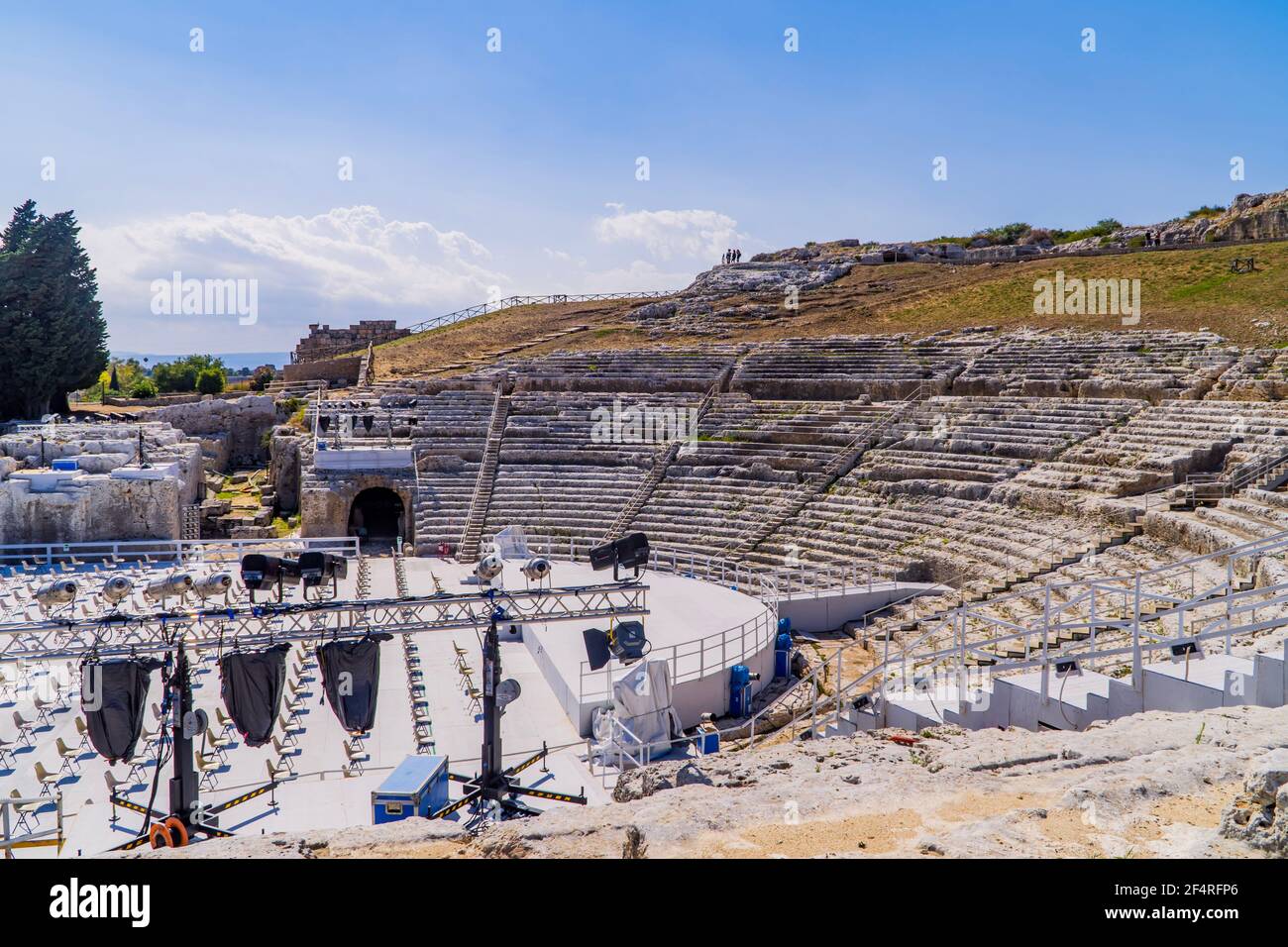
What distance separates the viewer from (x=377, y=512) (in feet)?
109

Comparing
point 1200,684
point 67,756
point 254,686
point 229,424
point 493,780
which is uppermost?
point 229,424

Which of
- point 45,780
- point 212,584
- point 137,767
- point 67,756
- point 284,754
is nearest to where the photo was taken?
point 45,780

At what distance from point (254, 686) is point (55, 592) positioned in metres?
3.53

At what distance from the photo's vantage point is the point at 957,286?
158ft

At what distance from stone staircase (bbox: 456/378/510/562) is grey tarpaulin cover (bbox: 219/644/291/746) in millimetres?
14768

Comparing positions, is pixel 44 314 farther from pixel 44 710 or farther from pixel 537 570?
pixel 537 570

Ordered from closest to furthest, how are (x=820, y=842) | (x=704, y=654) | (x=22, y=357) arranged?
(x=820, y=842)
(x=704, y=654)
(x=22, y=357)

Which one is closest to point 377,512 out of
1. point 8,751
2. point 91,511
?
point 91,511

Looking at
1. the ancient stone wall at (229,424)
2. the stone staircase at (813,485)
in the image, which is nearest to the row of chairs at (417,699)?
the stone staircase at (813,485)

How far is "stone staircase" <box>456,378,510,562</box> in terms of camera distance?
1088 inches
